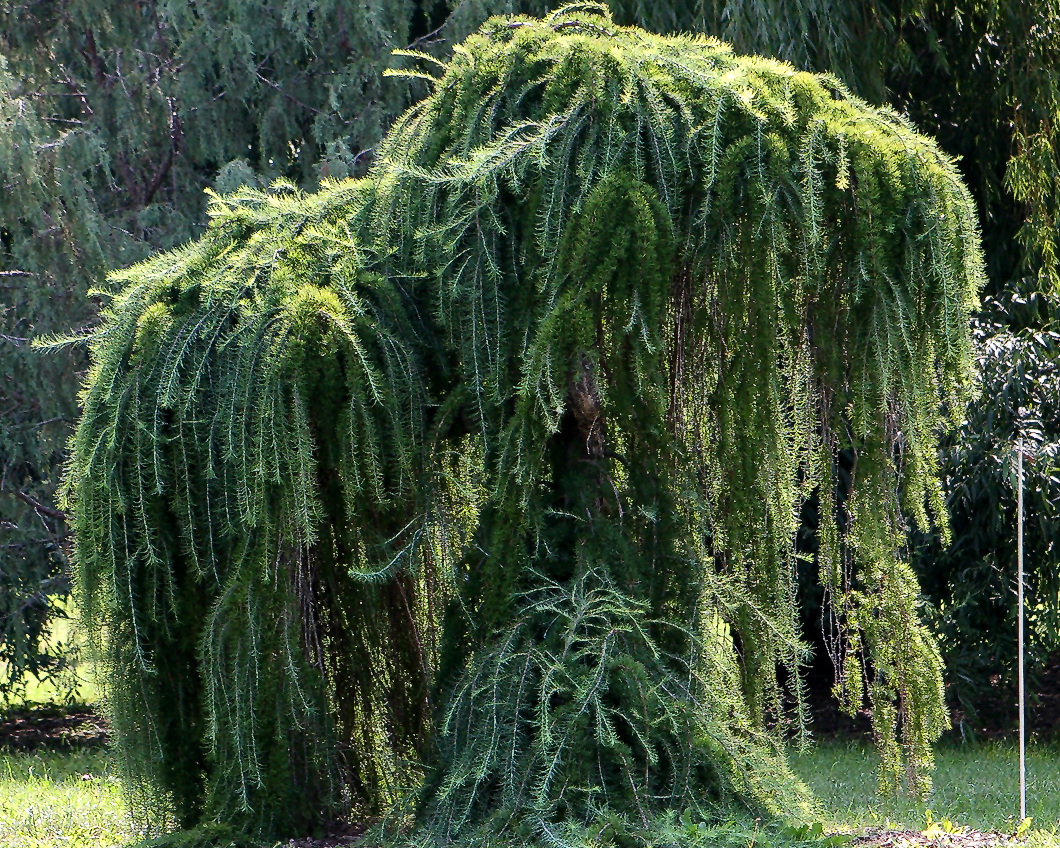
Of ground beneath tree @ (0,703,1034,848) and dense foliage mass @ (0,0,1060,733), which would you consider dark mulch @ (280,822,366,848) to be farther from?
dense foliage mass @ (0,0,1060,733)

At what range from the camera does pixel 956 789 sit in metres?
5.86

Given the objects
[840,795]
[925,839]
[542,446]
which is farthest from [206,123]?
[925,839]

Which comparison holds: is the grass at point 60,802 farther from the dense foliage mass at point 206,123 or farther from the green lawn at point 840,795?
the dense foliage mass at point 206,123

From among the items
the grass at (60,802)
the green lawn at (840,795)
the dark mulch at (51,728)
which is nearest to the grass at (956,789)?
the green lawn at (840,795)

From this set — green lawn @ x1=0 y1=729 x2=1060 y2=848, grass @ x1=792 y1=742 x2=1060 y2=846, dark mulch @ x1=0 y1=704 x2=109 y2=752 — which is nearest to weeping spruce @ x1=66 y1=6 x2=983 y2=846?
green lawn @ x1=0 y1=729 x2=1060 y2=848

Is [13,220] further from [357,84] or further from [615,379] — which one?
[615,379]

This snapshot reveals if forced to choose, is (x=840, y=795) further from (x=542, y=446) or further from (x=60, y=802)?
(x=60, y=802)

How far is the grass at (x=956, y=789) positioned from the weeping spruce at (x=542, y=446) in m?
0.87

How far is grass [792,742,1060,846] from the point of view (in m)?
5.01

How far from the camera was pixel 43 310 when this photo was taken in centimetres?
698

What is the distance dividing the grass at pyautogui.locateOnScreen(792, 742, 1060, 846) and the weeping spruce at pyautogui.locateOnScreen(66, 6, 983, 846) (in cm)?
87

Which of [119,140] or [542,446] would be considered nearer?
[542,446]

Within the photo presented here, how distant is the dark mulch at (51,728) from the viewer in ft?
26.7

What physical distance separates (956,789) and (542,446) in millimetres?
3256
